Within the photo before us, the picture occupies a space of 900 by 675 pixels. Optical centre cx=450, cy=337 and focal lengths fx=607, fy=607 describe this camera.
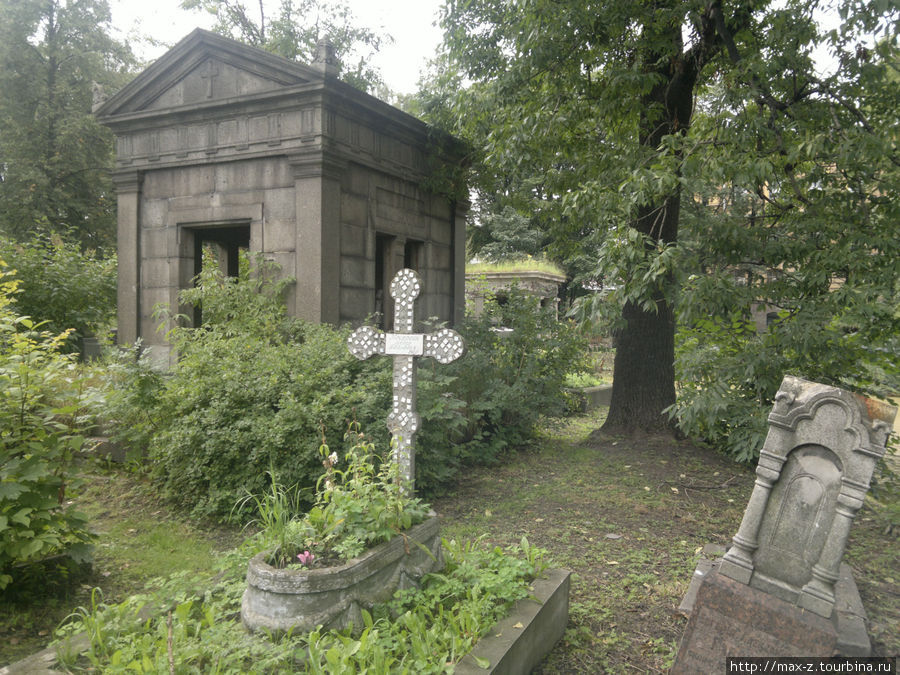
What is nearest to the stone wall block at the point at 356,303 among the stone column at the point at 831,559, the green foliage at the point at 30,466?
the green foliage at the point at 30,466

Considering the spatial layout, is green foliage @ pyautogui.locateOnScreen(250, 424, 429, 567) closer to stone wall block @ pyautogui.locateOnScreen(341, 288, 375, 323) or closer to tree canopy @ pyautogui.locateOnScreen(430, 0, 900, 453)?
tree canopy @ pyautogui.locateOnScreen(430, 0, 900, 453)

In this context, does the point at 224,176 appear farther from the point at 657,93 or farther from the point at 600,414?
the point at 600,414

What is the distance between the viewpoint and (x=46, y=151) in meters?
20.1

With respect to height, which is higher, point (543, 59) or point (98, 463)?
point (543, 59)

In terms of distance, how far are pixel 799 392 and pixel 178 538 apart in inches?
179

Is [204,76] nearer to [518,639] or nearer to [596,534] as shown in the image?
[596,534]

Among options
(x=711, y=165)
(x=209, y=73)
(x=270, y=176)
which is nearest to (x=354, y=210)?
(x=270, y=176)

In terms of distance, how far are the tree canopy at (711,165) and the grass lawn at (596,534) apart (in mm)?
740

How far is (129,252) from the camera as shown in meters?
9.29

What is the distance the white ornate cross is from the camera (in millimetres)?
4538

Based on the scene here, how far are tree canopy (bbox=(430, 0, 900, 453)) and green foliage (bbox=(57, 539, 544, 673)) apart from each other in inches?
112

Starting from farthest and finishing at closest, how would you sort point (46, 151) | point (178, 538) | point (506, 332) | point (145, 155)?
point (46, 151), point (145, 155), point (506, 332), point (178, 538)

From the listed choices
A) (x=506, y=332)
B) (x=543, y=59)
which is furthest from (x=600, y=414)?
(x=543, y=59)

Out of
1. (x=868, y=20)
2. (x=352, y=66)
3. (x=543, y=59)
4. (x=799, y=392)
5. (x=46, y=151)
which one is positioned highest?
(x=352, y=66)
